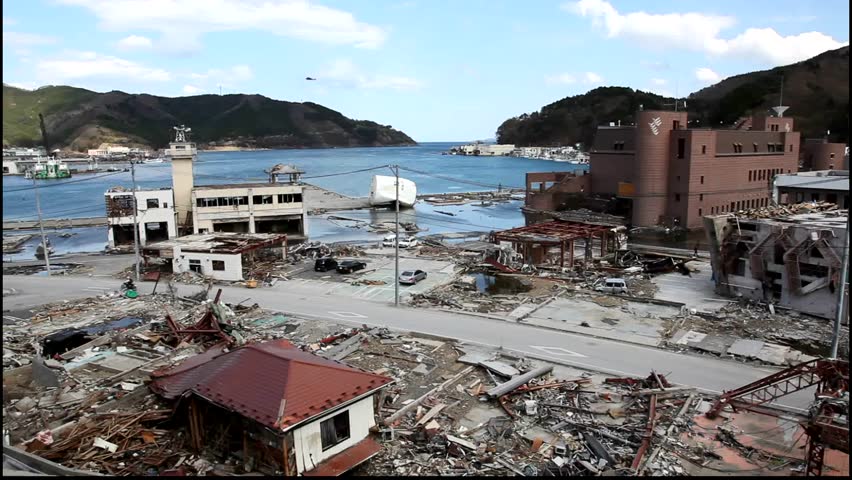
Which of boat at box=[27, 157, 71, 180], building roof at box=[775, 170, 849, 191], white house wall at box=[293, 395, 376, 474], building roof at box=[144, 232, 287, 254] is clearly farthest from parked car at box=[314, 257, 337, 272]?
boat at box=[27, 157, 71, 180]

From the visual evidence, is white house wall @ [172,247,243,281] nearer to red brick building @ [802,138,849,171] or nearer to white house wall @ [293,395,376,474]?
white house wall @ [293,395,376,474]

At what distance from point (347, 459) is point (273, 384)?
6.53 feet

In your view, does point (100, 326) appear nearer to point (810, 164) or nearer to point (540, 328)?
point (540, 328)

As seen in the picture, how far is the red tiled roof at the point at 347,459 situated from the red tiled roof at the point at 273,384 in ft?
3.35

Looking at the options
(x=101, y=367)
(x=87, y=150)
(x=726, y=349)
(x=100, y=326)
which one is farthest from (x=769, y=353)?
(x=87, y=150)

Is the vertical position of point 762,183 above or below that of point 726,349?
above

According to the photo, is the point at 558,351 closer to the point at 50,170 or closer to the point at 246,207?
the point at 246,207

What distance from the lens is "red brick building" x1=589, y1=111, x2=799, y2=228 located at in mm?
48281

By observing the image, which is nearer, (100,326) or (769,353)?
(769,353)

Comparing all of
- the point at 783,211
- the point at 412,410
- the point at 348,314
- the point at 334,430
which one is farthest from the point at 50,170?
the point at 334,430

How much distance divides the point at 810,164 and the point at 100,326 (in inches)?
2829

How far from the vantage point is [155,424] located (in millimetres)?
12258

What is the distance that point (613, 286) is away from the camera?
83.6ft

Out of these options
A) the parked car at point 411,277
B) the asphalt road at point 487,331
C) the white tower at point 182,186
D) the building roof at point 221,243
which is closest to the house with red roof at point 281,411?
the asphalt road at point 487,331
